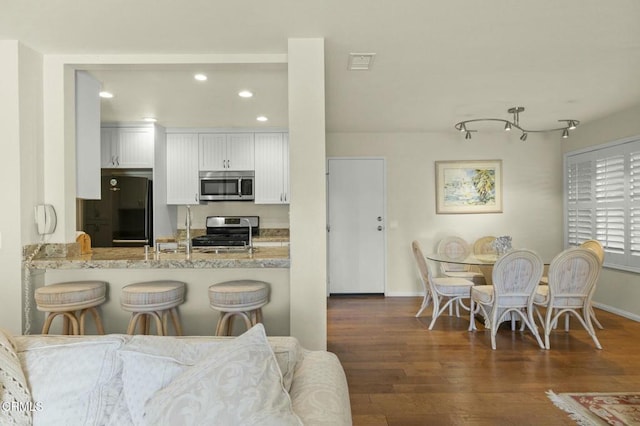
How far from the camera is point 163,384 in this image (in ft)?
3.78

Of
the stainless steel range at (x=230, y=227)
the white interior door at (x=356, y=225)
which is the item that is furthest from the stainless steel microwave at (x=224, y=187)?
the white interior door at (x=356, y=225)

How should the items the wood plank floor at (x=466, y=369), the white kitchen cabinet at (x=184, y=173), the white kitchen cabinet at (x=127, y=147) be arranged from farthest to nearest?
1. the white kitchen cabinet at (x=184, y=173)
2. the white kitchen cabinet at (x=127, y=147)
3. the wood plank floor at (x=466, y=369)

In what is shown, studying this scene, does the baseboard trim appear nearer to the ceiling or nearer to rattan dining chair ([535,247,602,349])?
rattan dining chair ([535,247,602,349])

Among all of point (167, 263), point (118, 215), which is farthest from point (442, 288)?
point (118, 215)

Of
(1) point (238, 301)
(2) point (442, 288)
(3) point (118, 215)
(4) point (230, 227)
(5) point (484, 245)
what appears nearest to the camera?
(1) point (238, 301)

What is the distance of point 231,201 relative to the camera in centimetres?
495

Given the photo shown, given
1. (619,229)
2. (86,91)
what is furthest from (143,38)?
(619,229)

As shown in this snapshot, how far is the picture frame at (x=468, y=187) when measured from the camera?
5.14m

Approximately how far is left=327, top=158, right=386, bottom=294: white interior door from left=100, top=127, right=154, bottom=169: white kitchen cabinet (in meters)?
2.42

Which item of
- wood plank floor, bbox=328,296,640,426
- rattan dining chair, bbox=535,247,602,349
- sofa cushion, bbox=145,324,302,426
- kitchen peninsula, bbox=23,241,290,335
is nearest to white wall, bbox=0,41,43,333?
kitchen peninsula, bbox=23,241,290,335

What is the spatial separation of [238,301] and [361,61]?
1.99m

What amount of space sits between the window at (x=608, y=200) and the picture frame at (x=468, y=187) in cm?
94

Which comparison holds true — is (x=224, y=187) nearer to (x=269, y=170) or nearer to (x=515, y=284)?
(x=269, y=170)

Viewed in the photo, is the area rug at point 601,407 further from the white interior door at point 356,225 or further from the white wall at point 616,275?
the white interior door at point 356,225
